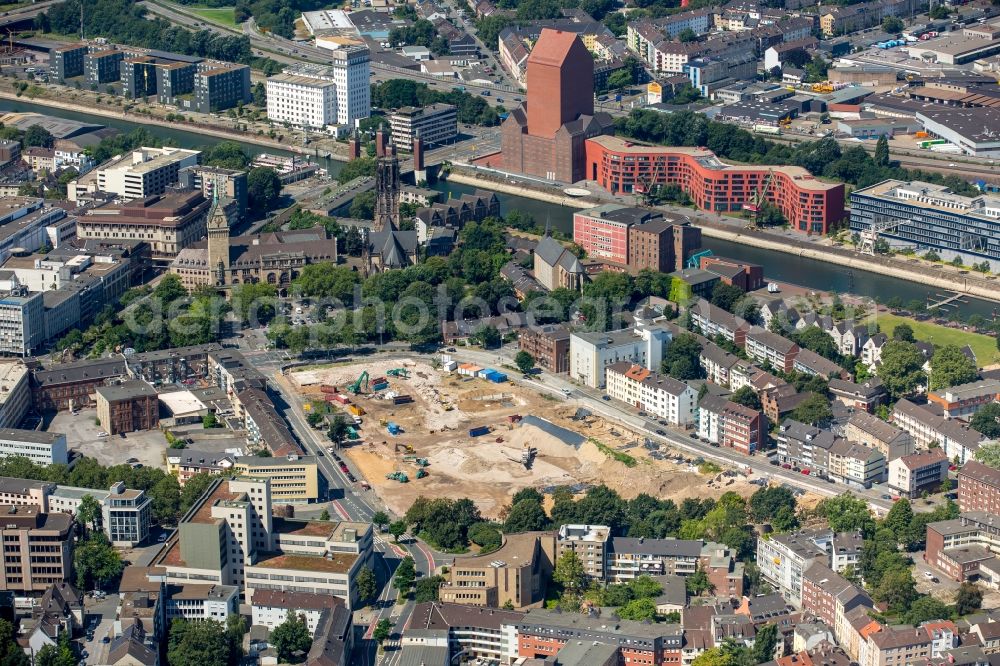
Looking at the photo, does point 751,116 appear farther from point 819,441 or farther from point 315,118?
point 819,441

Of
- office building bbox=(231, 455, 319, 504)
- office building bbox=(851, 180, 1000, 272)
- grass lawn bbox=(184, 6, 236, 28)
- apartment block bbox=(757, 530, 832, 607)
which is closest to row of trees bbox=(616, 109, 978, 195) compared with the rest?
office building bbox=(851, 180, 1000, 272)

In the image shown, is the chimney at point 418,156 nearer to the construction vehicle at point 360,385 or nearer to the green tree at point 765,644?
the construction vehicle at point 360,385

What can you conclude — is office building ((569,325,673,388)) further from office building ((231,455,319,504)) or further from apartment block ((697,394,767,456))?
office building ((231,455,319,504))

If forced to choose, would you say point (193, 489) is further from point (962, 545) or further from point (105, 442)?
point (962, 545)

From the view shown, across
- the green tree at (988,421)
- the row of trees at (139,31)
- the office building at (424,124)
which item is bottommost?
the green tree at (988,421)

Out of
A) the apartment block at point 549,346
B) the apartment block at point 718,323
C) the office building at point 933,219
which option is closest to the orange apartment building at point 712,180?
the office building at point 933,219

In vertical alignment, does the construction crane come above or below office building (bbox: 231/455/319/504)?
above
